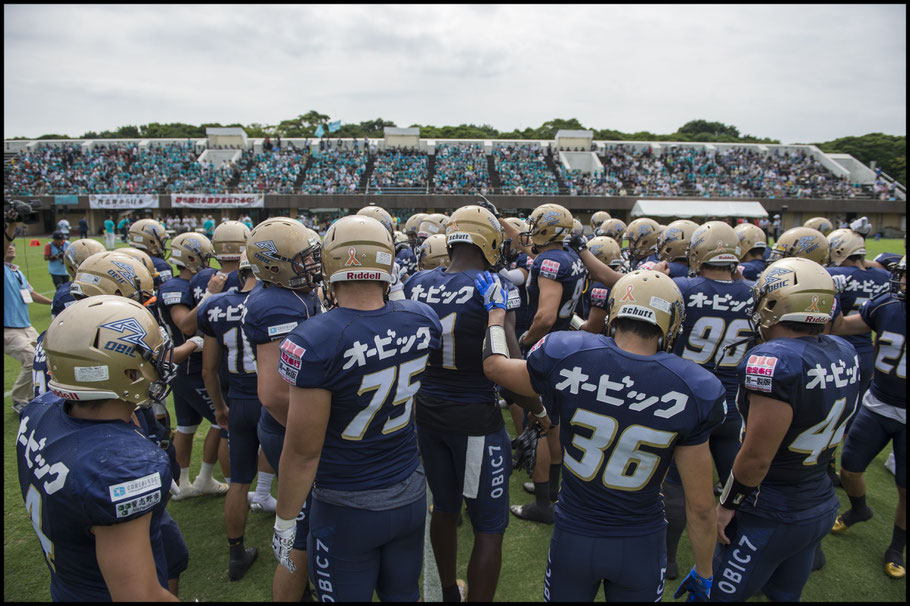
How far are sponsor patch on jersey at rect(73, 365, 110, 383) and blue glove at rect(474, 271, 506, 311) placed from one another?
2.07 metres

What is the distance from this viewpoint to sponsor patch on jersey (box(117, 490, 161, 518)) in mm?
1856

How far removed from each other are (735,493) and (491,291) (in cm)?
196

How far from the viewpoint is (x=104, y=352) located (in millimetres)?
2131

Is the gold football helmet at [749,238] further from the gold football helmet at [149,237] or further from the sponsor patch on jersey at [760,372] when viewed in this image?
the gold football helmet at [149,237]

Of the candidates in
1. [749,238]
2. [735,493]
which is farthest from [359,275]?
[749,238]

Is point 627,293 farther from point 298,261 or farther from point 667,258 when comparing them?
point 667,258

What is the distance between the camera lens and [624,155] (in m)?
46.4

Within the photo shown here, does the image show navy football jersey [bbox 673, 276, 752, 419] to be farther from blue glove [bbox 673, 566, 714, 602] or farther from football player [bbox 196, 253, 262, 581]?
football player [bbox 196, 253, 262, 581]

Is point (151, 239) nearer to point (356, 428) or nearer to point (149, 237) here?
point (149, 237)

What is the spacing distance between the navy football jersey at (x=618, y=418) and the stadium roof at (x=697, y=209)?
3653 centimetres

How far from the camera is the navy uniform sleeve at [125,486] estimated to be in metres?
1.83

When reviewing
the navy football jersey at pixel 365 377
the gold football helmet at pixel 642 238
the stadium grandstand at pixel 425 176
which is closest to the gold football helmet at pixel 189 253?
the navy football jersey at pixel 365 377

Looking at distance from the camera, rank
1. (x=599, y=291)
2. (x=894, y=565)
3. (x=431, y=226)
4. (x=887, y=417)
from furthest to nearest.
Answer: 1. (x=431, y=226)
2. (x=599, y=291)
3. (x=887, y=417)
4. (x=894, y=565)

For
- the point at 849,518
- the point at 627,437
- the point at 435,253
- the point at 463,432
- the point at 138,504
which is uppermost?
the point at 435,253
